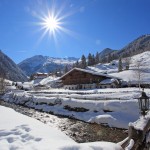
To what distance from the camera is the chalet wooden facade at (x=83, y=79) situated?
6656 centimetres

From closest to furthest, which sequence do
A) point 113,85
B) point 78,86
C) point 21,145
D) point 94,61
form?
1. point 21,145
2. point 113,85
3. point 78,86
4. point 94,61

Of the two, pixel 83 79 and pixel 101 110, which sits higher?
pixel 83 79

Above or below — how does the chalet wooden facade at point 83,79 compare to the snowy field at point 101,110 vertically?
above

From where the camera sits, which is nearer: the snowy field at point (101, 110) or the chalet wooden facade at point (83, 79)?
the snowy field at point (101, 110)

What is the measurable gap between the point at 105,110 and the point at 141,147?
682 inches

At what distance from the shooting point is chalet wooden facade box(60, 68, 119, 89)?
6656cm

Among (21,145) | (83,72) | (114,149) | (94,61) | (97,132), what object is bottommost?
(97,132)

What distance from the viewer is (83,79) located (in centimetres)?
6862

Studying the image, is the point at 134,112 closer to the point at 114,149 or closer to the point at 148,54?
the point at 114,149

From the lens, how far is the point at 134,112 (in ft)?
73.8

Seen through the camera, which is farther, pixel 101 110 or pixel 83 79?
pixel 83 79

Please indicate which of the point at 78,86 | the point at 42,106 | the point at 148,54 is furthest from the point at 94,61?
the point at 42,106

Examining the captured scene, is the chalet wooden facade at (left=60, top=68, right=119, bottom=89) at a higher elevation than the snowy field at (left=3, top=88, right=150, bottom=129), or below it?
higher

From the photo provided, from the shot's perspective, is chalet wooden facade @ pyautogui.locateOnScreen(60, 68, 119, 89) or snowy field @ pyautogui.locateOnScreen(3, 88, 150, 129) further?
chalet wooden facade @ pyautogui.locateOnScreen(60, 68, 119, 89)
